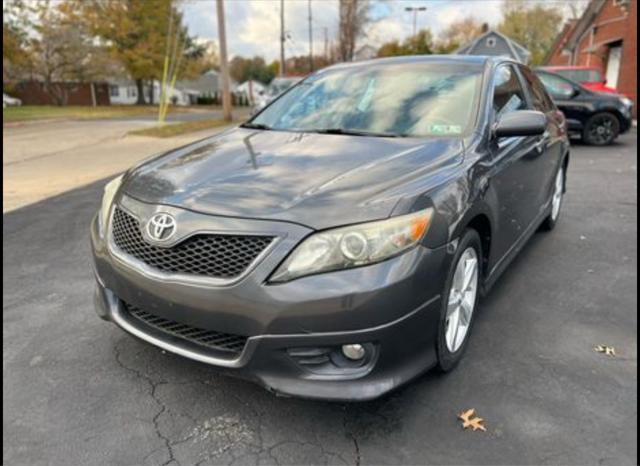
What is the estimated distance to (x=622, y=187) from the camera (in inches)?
290

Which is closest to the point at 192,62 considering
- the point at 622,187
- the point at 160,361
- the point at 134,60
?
the point at 134,60

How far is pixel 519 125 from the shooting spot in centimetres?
288

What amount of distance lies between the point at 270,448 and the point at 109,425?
0.76 metres

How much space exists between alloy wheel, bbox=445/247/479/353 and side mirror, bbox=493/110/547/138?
0.74 meters

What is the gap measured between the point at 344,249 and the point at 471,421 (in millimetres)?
1045

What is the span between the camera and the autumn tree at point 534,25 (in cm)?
5734


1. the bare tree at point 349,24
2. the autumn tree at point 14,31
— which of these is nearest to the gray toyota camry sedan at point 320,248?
the autumn tree at point 14,31

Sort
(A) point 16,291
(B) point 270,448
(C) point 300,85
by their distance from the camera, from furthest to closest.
Result: 1. (C) point 300,85
2. (A) point 16,291
3. (B) point 270,448

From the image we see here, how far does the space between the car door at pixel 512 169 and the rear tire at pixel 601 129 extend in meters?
8.82

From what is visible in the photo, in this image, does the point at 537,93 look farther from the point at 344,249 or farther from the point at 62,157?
the point at 62,157

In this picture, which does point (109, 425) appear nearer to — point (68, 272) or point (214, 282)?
point (214, 282)

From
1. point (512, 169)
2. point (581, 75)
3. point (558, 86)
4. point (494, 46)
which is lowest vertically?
point (512, 169)

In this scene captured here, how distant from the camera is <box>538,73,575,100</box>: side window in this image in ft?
36.8

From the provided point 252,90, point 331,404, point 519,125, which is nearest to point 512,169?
point 519,125
